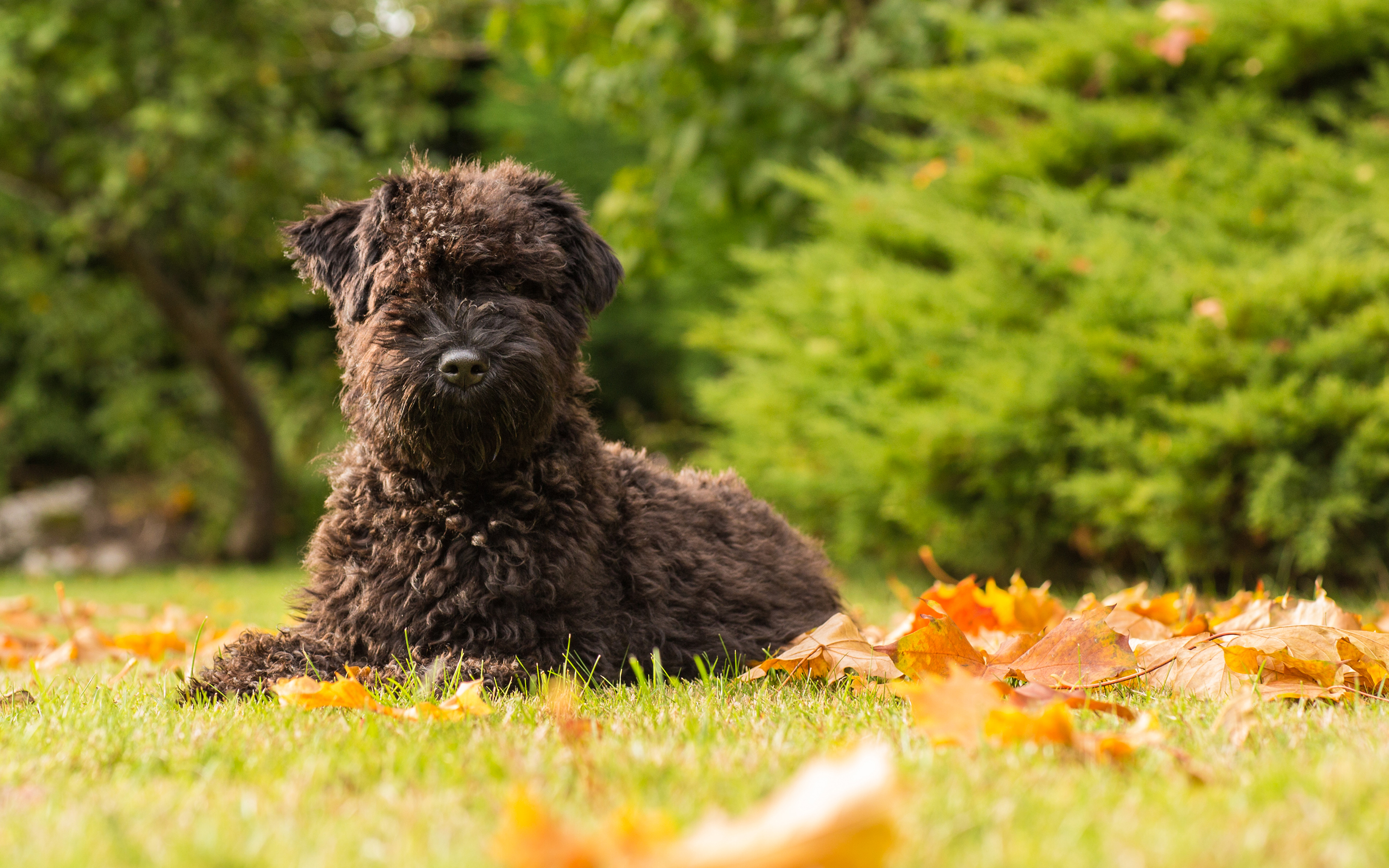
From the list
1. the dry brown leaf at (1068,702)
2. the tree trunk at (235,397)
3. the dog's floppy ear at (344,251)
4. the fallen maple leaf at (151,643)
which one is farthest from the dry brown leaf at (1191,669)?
the tree trunk at (235,397)

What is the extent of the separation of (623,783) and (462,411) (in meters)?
1.33

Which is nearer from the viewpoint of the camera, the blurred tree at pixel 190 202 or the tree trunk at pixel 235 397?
the blurred tree at pixel 190 202

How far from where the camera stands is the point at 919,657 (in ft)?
9.18

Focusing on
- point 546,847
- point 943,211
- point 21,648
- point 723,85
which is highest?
point 723,85

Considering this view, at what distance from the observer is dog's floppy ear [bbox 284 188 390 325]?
317 centimetres

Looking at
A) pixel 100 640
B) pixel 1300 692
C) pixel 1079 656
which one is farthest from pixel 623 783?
pixel 100 640

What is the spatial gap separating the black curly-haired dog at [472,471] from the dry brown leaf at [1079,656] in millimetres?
890

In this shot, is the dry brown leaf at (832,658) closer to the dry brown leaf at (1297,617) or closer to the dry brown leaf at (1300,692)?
the dry brown leaf at (1300,692)

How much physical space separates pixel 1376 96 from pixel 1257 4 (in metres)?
0.85

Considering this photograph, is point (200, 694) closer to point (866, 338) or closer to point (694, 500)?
point (694, 500)

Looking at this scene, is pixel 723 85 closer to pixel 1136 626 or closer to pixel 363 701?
pixel 1136 626

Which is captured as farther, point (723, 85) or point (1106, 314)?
point (723, 85)

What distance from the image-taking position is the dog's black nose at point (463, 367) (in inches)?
113

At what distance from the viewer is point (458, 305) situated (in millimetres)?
3004
